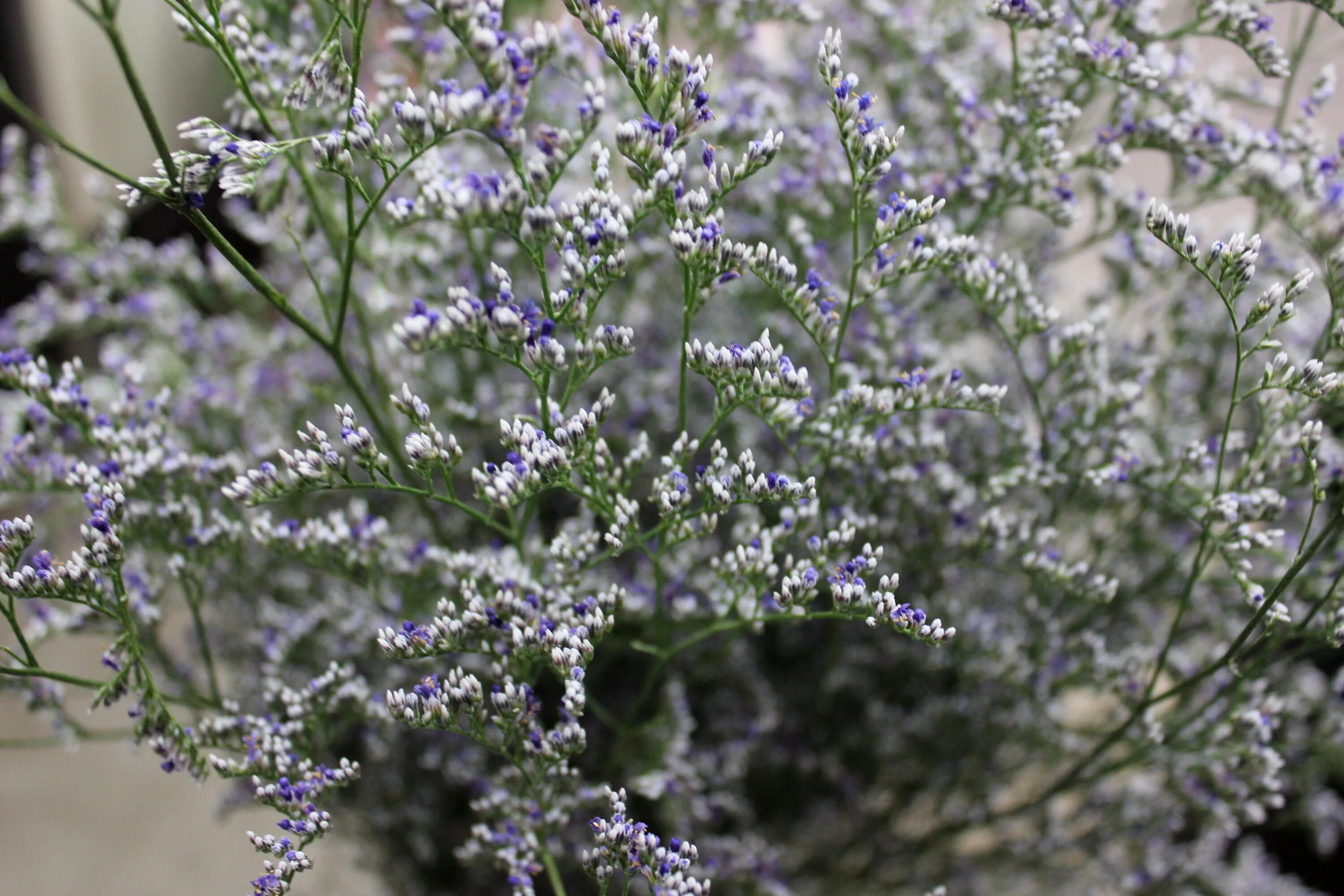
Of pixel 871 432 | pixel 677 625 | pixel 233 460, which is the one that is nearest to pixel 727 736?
pixel 677 625

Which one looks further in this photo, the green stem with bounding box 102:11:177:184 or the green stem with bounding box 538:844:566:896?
the green stem with bounding box 538:844:566:896

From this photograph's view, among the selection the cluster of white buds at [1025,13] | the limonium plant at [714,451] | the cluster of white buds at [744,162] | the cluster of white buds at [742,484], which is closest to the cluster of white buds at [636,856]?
the limonium plant at [714,451]

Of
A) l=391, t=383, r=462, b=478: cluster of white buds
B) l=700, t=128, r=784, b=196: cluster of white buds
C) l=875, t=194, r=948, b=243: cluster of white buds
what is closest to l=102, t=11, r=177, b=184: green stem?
l=391, t=383, r=462, b=478: cluster of white buds

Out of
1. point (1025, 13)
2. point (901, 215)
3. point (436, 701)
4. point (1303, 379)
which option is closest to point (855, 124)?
point (901, 215)

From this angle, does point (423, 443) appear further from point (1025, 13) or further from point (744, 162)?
point (1025, 13)

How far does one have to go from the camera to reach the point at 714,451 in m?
0.58

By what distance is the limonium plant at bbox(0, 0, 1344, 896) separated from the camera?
22.4 inches

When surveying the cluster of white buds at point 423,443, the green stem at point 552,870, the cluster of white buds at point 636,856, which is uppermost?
the cluster of white buds at point 423,443

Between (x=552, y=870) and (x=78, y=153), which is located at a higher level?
(x=78, y=153)

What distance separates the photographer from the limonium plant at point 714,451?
57cm

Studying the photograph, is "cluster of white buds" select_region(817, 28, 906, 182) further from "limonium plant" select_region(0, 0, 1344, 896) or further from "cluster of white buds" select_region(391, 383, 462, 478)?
"cluster of white buds" select_region(391, 383, 462, 478)

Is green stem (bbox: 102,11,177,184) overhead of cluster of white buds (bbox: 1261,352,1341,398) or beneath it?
overhead

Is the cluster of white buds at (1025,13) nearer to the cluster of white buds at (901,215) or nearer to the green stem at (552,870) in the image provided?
the cluster of white buds at (901,215)

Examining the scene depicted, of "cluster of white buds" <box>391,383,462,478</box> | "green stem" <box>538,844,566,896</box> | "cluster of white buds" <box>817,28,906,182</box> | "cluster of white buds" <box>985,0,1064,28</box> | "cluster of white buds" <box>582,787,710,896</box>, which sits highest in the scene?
"cluster of white buds" <box>985,0,1064,28</box>
